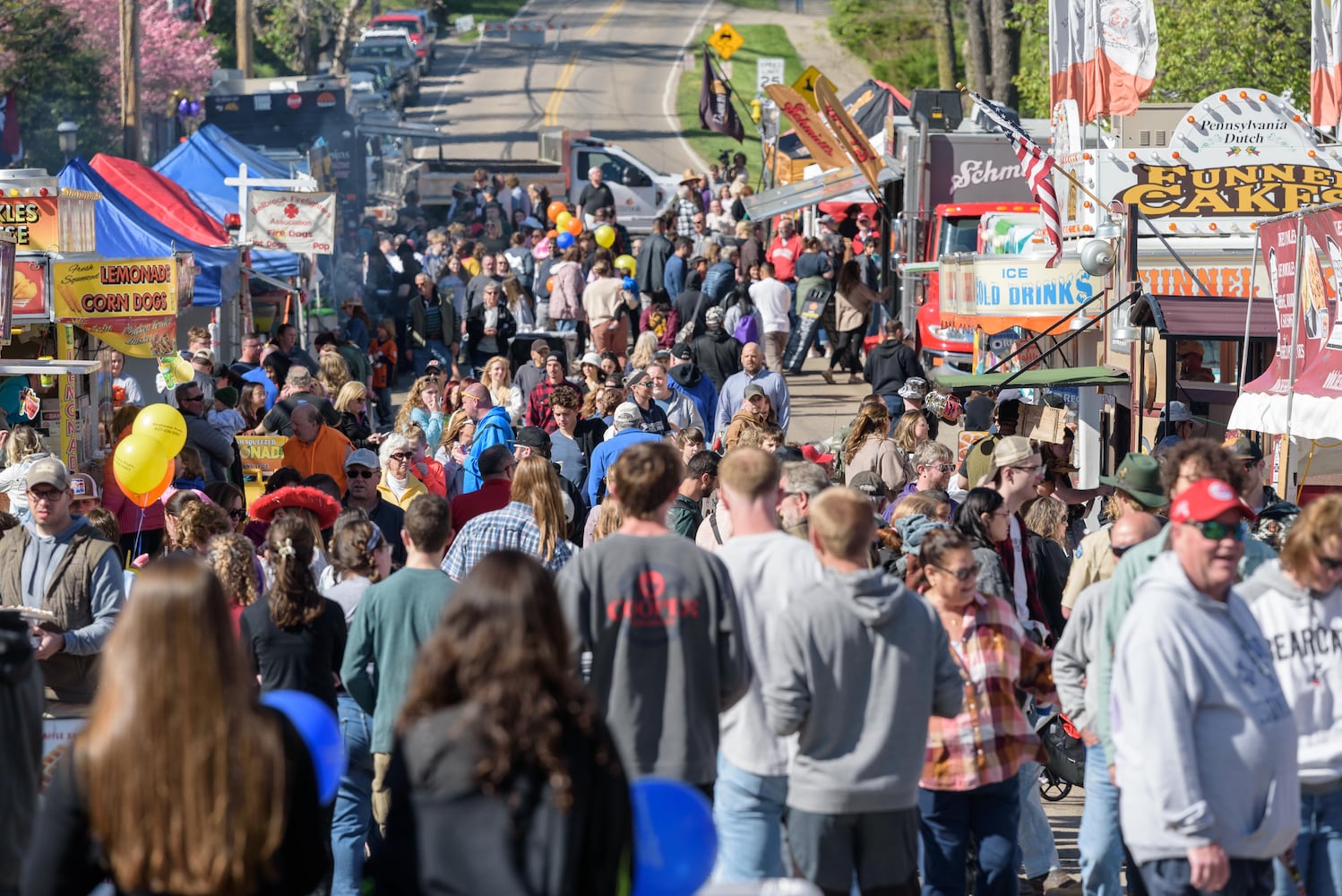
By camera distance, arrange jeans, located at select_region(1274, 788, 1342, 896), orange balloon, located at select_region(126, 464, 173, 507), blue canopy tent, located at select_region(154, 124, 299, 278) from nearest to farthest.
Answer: jeans, located at select_region(1274, 788, 1342, 896) → orange balloon, located at select_region(126, 464, 173, 507) → blue canopy tent, located at select_region(154, 124, 299, 278)

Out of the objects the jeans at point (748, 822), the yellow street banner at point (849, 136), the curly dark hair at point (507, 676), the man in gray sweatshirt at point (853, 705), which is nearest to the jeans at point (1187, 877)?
the man in gray sweatshirt at point (853, 705)

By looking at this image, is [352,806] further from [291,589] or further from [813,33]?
[813,33]

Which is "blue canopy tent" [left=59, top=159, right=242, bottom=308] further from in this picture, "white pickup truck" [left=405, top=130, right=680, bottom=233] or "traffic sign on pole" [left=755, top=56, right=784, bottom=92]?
"traffic sign on pole" [left=755, top=56, right=784, bottom=92]

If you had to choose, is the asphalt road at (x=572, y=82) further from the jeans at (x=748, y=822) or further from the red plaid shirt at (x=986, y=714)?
the jeans at (x=748, y=822)

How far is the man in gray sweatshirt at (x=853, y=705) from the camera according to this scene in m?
4.95

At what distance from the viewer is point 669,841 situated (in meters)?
3.52

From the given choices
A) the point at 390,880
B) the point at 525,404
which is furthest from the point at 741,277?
the point at 390,880

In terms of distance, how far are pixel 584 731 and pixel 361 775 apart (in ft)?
10.8

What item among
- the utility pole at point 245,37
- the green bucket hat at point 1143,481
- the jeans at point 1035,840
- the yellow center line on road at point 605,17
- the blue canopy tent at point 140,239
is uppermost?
the yellow center line on road at point 605,17

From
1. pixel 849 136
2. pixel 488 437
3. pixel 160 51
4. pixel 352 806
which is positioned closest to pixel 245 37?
pixel 160 51

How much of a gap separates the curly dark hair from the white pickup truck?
106 feet

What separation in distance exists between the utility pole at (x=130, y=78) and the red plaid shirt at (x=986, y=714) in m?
23.0

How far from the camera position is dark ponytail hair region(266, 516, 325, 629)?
597 cm

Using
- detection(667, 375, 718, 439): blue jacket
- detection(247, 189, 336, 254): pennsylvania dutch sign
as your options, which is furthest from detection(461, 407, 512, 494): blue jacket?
detection(247, 189, 336, 254): pennsylvania dutch sign
